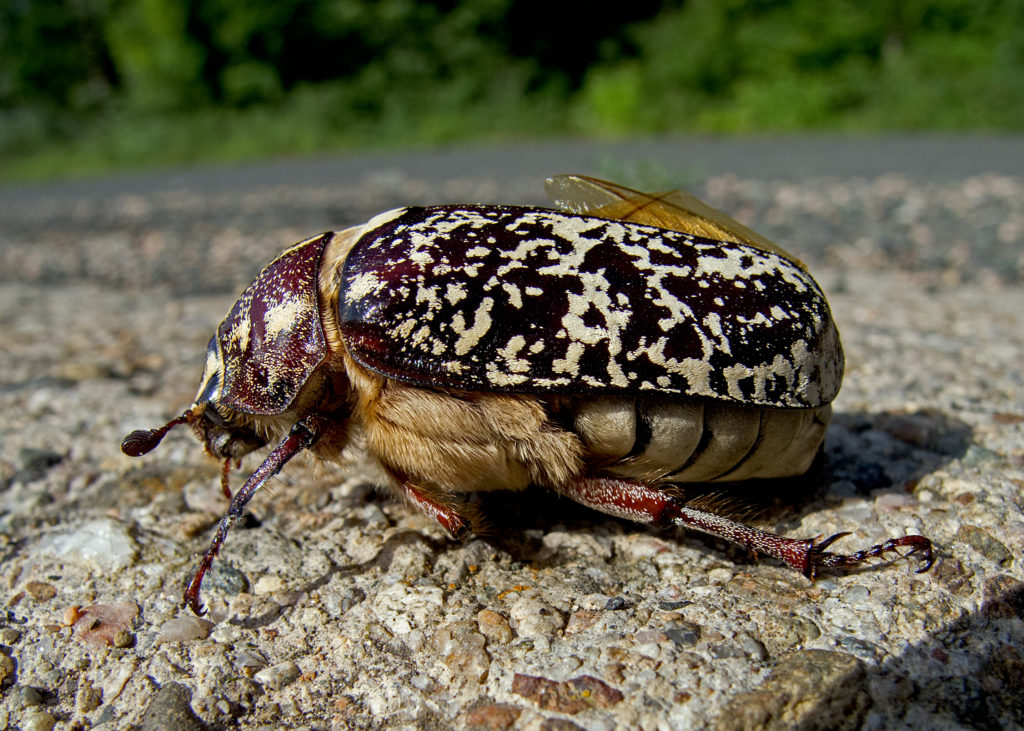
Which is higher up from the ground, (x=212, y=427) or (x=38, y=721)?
(x=212, y=427)

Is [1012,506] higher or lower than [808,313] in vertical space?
lower

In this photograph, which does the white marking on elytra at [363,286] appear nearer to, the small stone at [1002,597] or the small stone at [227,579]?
the small stone at [227,579]

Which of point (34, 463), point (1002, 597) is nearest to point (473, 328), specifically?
point (1002, 597)

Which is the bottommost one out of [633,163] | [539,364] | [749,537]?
[633,163]

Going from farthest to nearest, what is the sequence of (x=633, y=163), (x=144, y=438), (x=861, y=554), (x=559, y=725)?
1. (x=633, y=163)
2. (x=144, y=438)
3. (x=861, y=554)
4. (x=559, y=725)

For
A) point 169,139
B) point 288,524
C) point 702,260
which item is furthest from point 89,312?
point 169,139

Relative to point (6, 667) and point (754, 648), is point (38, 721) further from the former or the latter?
point (754, 648)

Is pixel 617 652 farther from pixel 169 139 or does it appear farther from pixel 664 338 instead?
pixel 169 139

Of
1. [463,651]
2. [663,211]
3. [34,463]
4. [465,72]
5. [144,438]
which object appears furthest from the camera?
[465,72]
